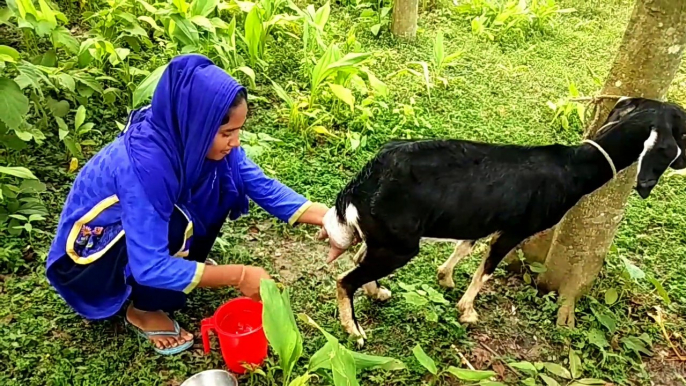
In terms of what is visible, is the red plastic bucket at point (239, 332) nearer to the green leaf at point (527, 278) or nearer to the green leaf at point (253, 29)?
the green leaf at point (527, 278)

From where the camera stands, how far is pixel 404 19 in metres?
5.92

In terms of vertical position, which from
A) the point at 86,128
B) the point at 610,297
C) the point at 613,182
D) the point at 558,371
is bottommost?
the point at 558,371

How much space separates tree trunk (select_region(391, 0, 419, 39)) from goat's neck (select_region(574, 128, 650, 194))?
3171mm

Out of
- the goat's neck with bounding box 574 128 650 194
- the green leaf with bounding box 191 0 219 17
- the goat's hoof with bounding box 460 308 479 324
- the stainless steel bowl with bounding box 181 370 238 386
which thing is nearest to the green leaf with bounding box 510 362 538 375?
the goat's hoof with bounding box 460 308 479 324

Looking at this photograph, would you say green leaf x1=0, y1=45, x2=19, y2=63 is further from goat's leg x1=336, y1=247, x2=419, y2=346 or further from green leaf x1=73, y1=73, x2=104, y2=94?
goat's leg x1=336, y1=247, x2=419, y2=346

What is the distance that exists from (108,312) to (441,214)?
1.55 m

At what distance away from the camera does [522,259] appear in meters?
3.69

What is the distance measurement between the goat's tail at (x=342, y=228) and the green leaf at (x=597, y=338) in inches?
48.5

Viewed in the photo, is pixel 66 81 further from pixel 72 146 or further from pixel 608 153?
pixel 608 153

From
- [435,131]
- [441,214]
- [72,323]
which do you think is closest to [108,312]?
[72,323]

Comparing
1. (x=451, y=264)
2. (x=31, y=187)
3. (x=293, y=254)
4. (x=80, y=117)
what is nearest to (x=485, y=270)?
(x=451, y=264)

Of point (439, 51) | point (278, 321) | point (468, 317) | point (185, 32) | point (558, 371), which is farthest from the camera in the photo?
point (439, 51)

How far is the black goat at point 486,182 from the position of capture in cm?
288

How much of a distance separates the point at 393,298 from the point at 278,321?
1.04 meters
